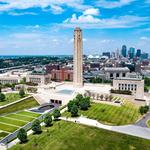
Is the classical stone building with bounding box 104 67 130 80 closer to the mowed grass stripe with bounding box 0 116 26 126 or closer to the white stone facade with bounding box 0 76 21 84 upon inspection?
the white stone facade with bounding box 0 76 21 84

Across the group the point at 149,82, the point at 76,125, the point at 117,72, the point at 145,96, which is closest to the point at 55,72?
the point at 117,72

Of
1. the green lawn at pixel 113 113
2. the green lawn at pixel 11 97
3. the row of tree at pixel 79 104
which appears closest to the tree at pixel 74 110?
the row of tree at pixel 79 104

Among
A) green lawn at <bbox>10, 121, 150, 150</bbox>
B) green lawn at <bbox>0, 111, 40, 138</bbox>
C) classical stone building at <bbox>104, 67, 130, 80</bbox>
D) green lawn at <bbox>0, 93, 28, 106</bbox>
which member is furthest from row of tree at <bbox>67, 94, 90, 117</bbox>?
classical stone building at <bbox>104, 67, 130, 80</bbox>

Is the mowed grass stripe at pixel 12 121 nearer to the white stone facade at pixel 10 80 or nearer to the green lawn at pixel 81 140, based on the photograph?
the green lawn at pixel 81 140

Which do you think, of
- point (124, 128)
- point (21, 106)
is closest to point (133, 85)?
point (124, 128)

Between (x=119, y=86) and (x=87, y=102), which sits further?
(x=119, y=86)

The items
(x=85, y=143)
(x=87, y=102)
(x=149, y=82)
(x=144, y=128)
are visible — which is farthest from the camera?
(x=149, y=82)

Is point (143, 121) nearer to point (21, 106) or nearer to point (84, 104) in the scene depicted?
point (84, 104)

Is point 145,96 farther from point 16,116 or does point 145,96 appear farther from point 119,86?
point 16,116
